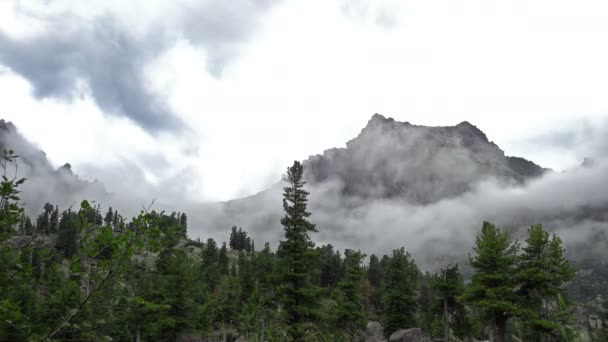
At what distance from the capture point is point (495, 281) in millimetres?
32938

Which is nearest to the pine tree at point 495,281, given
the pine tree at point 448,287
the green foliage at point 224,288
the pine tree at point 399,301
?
the green foliage at point 224,288

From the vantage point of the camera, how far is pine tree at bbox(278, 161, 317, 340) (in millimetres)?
29953

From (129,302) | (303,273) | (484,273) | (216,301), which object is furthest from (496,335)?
(216,301)

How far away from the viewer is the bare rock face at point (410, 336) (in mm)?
44938

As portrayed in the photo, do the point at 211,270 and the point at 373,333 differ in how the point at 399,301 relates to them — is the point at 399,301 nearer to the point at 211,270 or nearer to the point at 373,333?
the point at 373,333

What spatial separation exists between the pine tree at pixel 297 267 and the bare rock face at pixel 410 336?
20029mm

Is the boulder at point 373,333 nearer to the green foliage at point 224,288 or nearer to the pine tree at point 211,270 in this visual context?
the green foliage at point 224,288

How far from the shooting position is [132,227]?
445 centimetres

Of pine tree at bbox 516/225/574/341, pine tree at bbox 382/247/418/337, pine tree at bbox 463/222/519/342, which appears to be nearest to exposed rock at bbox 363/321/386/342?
pine tree at bbox 382/247/418/337

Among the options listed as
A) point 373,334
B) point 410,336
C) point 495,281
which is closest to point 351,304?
point 410,336

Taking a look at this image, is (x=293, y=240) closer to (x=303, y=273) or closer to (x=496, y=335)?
(x=303, y=273)

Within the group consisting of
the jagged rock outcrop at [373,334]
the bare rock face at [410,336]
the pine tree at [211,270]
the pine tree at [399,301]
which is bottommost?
the jagged rock outcrop at [373,334]

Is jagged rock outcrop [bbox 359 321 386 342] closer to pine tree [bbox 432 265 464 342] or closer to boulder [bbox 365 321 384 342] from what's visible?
boulder [bbox 365 321 384 342]

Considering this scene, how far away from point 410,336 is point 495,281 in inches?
651
